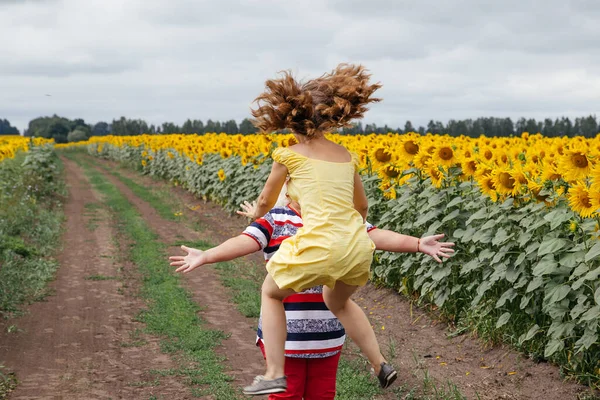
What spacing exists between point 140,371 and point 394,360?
225cm

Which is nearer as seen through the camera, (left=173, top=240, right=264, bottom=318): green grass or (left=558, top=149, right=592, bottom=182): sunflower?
(left=558, top=149, right=592, bottom=182): sunflower

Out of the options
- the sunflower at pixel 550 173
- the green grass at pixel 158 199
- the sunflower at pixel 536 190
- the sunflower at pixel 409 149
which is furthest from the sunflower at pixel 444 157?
the green grass at pixel 158 199

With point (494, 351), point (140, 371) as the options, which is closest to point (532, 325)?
point (494, 351)

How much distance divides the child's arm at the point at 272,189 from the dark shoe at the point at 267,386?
28.8 inches

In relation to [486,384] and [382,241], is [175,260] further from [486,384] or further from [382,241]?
[486,384]

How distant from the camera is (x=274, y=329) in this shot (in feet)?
9.97

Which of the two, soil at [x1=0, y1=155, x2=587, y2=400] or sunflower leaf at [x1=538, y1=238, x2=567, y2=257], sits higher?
sunflower leaf at [x1=538, y1=238, x2=567, y2=257]

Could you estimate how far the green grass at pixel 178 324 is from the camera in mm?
5953

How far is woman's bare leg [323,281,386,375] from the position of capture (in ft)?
10.1

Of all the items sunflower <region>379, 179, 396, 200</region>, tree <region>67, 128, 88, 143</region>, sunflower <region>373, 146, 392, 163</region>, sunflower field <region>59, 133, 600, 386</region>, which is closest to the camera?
sunflower field <region>59, 133, 600, 386</region>

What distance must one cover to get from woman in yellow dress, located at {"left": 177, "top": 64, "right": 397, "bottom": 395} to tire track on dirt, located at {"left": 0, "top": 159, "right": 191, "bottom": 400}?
2.88 metres

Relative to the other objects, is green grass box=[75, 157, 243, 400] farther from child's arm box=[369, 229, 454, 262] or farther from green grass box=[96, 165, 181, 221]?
green grass box=[96, 165, 181, 221]

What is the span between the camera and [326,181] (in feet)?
9.89

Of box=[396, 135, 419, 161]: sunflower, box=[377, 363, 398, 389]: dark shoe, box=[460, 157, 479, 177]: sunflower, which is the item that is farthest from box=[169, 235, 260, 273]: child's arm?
box=[396, 135, 419, 161]: sunflower
